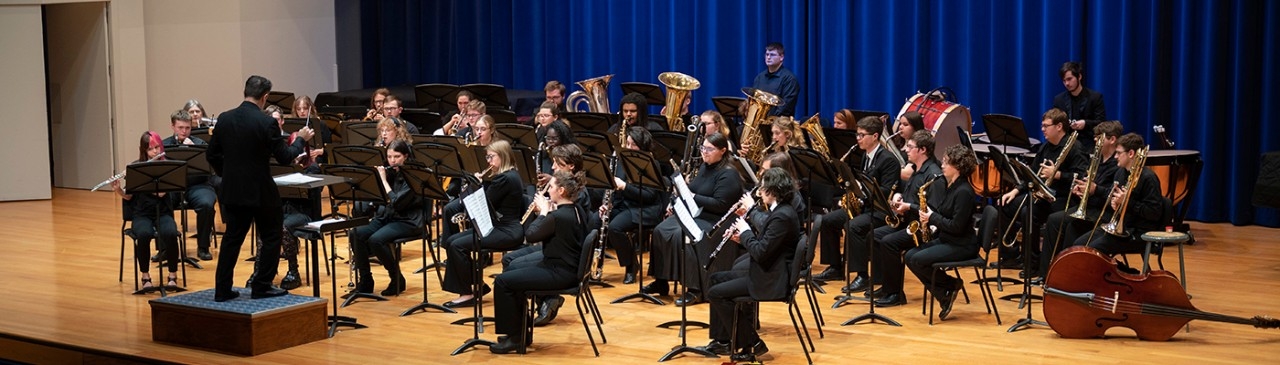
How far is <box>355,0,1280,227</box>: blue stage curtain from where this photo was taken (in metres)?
11.5

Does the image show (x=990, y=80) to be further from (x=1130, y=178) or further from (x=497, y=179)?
(x=497, y=179)

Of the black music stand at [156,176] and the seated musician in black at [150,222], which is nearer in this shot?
the black music stand at [156,176]

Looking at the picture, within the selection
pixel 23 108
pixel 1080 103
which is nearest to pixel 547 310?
pixel 1080 103

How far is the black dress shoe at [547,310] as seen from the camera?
790 cm

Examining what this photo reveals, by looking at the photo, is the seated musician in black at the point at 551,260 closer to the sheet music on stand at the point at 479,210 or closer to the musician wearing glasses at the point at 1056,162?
the sheet music on stand at the point at 479,210

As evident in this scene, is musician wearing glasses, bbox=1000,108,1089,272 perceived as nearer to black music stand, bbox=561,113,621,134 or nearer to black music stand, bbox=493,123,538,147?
black music stand, bbox=561,113,621,134

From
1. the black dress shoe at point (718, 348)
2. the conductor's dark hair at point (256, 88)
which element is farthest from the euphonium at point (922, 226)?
the conductor's dark hair at point (256, 88)

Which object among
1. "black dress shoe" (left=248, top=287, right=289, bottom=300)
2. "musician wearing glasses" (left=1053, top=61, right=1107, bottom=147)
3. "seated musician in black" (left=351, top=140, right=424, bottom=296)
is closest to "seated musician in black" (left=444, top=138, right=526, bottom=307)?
"seated musician in black" (left=351, top=140, right=424, bottom=296)

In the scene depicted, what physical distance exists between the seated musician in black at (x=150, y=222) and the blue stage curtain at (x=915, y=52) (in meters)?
6.47

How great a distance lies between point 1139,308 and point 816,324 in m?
1.73

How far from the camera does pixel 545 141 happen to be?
9352 mm

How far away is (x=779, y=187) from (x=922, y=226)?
157 centimetres

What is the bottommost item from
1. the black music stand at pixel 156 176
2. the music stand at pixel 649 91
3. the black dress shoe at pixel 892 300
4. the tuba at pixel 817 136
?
the black dress shoe at pixel 892 300

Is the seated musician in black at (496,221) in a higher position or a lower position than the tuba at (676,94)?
lower
